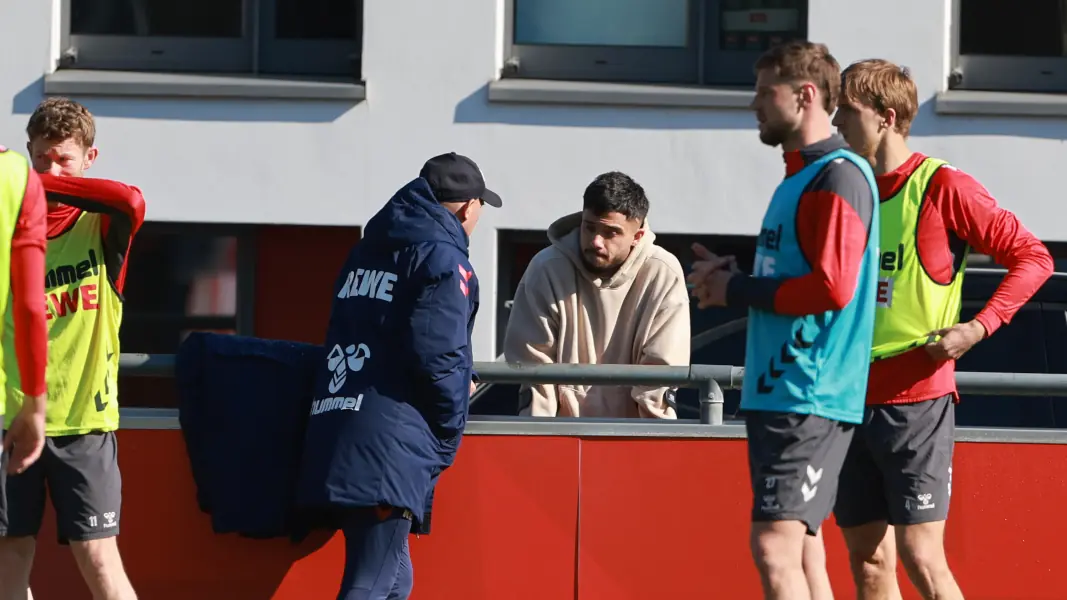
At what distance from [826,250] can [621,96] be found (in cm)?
657

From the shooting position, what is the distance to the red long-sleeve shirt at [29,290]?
357cm

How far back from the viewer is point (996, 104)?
10414 millimetres

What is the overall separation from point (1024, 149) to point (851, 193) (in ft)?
22.8

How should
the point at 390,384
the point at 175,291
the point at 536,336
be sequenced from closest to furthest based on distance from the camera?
the point at 390,384, the point at 536,336, the point at 175,291

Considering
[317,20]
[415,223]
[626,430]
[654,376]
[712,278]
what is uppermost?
[317,20]

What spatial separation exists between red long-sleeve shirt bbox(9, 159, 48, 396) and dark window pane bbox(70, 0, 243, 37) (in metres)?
7.45

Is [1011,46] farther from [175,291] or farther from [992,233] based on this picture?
[992,233]

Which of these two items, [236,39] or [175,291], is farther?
[175,291]

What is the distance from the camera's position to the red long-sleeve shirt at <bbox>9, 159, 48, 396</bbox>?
11.7ft

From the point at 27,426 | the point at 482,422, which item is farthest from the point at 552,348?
the point at 27,426

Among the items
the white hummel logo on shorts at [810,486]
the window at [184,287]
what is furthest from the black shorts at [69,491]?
the window at [184,287]

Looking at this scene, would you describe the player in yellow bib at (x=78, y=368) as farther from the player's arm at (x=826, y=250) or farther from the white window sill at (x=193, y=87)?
the white window sill at (x=193, y=87)

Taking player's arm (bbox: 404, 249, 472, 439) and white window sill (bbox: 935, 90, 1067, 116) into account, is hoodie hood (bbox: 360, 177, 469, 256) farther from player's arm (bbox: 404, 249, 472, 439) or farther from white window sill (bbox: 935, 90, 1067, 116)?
white window sill (bbox: 935, 90, 1067, 116)

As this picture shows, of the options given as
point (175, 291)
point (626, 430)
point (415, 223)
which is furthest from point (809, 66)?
point (175, 291)
